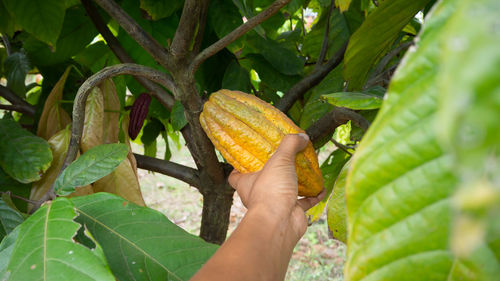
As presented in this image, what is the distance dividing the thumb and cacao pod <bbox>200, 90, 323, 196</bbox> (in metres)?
0.04

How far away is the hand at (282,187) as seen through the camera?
2.24ft

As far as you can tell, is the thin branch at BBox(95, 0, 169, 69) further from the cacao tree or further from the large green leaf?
the large green leaf

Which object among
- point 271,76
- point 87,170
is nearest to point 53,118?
point 87,170

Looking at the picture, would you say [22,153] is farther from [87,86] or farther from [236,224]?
[236,224]

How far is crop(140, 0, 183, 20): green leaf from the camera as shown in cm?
111

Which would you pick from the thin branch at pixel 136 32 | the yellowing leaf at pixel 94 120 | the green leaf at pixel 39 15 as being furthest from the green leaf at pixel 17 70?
the thin branch at pixel 136 32

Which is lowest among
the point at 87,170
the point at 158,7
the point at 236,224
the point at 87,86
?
the point at 236,224

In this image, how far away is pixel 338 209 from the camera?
700 millimetres

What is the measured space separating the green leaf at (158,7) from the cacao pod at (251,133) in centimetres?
41

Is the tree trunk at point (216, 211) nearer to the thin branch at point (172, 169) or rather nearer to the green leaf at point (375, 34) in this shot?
the thin branch at point (172, 169)

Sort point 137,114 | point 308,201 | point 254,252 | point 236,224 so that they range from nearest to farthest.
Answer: point 254,252 < point 308,201 < point 137,114 < point 236,224

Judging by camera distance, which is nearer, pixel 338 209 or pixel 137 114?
pixel 338 209

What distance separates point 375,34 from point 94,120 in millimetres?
650

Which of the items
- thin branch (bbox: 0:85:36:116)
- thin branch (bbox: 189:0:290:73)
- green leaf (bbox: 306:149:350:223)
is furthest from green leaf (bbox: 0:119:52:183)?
green leaf (bbox: 306:149:350:223)
